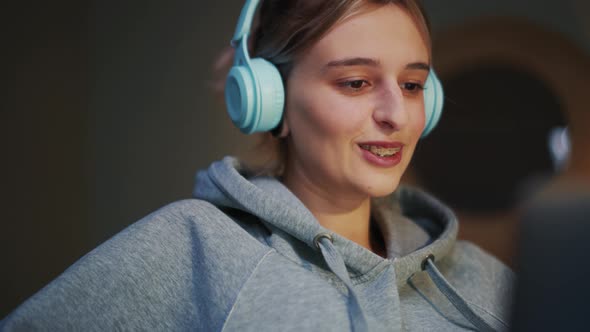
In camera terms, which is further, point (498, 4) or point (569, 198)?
point (498, 4)

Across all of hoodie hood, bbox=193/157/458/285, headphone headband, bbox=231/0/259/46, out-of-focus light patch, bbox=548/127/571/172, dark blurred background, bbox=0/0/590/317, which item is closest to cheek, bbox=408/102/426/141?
hoodie hood, bbox=193/157/458/285

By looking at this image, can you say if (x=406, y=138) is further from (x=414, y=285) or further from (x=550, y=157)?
(x=550, y=157)

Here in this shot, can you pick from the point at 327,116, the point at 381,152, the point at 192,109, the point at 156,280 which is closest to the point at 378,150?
the point at 381,152

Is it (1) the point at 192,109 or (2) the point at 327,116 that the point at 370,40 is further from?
(1) the point at 192,109

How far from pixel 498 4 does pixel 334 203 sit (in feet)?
5.01

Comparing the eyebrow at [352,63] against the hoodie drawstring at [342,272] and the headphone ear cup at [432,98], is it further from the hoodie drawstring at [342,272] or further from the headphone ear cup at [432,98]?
the hoodie drawstring at [342,272]

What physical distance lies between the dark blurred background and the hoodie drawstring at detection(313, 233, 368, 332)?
3.64 feet

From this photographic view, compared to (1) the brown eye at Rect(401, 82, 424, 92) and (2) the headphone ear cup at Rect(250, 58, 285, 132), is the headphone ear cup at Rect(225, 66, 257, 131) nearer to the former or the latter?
(2) the headphone ear cup at Rect(250, 58, 285, 132)

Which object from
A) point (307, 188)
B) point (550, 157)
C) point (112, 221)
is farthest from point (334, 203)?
point (550, 157)

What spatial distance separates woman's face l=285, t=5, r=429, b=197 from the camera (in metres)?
1.19

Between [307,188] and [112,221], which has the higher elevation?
[307,188]

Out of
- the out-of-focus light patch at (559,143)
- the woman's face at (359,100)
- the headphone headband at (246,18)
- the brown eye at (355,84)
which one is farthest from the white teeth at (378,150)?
the out-of-focus light patch at (559,143)

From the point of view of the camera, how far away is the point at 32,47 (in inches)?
83.8

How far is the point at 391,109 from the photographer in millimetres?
1183
